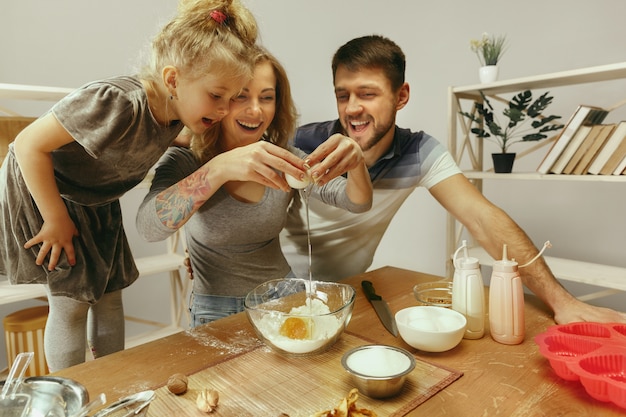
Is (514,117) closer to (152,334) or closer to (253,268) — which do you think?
(253,268)

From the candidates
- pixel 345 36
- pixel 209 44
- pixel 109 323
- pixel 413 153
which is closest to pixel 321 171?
pixel 209 44

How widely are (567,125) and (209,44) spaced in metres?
1.51

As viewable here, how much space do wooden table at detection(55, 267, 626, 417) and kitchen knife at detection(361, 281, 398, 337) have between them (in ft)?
0.06

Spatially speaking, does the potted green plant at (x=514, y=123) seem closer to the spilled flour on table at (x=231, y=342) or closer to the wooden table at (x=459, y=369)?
the wooden table at (x=459, y=369)

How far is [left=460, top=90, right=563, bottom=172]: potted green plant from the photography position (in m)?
1.92

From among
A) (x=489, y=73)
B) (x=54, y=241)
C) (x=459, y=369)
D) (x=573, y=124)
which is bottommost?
(x=459, y=369)

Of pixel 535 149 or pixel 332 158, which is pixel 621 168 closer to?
pixel 535 149

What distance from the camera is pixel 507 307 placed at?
36.0 inches

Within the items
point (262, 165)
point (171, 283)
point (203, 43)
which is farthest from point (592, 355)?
point (171, 283)

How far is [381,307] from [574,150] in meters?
1.28

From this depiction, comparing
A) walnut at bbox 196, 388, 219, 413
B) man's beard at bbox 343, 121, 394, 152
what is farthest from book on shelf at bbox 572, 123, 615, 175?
walnut at bbox 196, 388, 219, 413

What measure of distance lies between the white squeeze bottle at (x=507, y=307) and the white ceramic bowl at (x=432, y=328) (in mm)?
73

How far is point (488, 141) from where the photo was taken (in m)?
2.29

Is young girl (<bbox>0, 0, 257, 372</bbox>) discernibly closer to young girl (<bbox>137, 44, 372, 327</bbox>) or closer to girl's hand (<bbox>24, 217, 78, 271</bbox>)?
girl's hand (<bbox>24, 217, 78, 271</bbox>)
